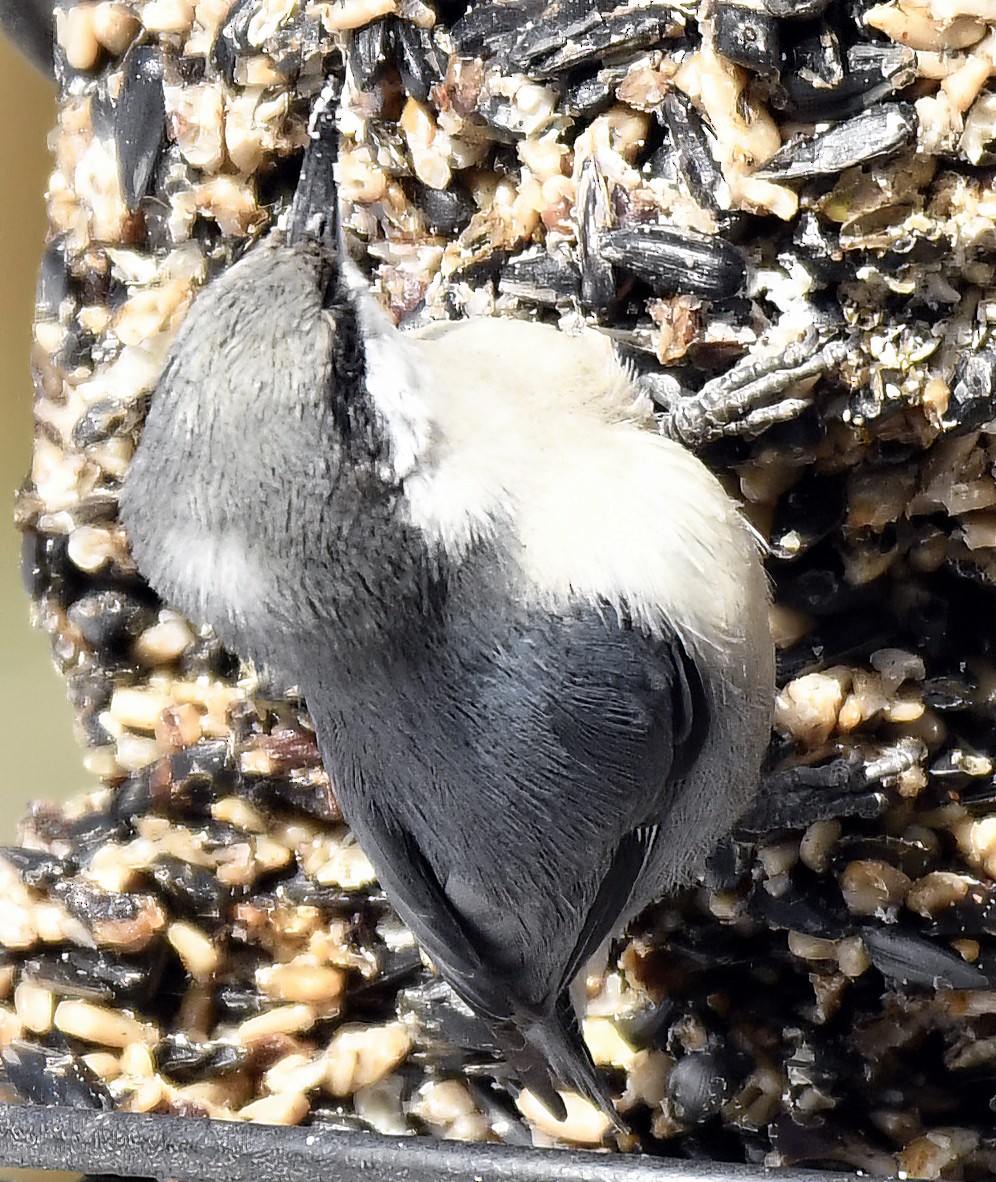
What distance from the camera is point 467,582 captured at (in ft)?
3.19

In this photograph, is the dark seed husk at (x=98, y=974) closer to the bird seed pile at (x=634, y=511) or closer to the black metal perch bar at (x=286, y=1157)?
the bird seed pile at (x=634, y=511)

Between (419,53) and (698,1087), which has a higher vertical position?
(419,53)

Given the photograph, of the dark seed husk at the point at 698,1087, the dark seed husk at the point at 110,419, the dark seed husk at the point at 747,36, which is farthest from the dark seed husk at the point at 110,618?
the dark seed husk at the point at 747,36

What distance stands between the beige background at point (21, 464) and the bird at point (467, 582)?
580mm

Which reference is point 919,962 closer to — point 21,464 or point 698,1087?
point 698,1087

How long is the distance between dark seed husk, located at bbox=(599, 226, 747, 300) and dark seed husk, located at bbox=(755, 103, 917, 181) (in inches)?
3.2

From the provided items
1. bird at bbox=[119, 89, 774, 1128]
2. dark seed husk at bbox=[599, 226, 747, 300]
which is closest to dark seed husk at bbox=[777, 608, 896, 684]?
bird at bbox=[119, 89, 774, 1128]

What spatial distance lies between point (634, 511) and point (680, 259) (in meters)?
0.27

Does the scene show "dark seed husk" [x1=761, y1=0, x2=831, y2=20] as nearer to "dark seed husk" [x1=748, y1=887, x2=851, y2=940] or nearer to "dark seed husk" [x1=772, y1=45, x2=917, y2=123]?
"dark seed husk" [x1=772, y1=45, x2=917, y2=123]

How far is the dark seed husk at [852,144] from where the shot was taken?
41.6 inches

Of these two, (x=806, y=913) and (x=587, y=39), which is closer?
(x=587, y=39)

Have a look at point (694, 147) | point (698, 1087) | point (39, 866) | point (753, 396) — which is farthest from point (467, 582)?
point (39, 866)

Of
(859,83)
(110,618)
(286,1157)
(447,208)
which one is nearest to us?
(286,1157)

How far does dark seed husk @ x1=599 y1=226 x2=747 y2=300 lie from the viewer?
1.14 meters
